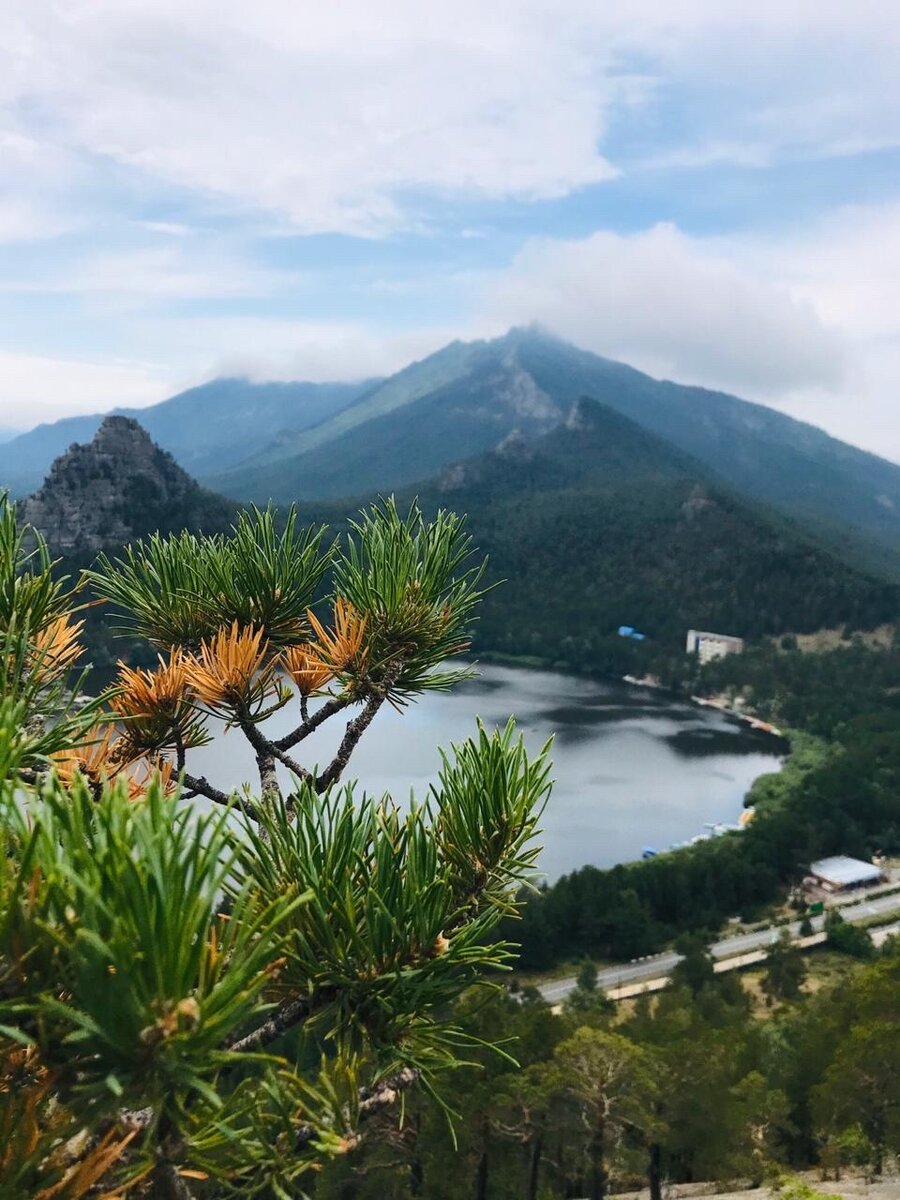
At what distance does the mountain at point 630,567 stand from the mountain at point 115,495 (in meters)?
27.7

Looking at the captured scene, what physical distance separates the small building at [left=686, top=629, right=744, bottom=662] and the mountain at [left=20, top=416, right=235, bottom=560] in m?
39.0

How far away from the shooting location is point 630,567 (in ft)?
287

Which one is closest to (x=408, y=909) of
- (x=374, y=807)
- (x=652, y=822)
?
(x=374, y=807)

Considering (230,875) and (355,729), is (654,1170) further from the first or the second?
(230,875)

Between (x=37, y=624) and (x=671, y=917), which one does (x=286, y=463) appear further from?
(x=37, y=624)

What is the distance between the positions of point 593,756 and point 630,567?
48.3 metres

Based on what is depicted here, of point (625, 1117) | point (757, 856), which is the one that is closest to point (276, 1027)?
point (625, 1117)

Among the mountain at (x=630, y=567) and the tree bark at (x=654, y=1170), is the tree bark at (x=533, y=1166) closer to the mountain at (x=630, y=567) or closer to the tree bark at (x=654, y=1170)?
the tree bark at (x=654, y=1170)

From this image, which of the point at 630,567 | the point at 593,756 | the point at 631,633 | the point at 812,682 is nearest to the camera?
the point at 593,756

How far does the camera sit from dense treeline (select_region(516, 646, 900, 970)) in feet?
82.6

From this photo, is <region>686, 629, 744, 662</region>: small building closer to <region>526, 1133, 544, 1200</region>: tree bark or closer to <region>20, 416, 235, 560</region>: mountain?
<region>20, 416, 235, 560</region>: mountain

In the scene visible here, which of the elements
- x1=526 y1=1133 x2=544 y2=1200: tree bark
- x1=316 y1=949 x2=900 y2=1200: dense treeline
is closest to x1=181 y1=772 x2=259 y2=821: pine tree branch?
x1=316 y1=949 x2=900 y2=1200: dense treeline

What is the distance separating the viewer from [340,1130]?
1.03 meters

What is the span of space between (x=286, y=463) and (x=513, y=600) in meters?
98.6
